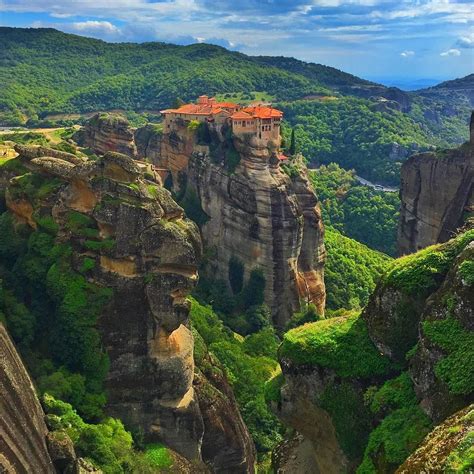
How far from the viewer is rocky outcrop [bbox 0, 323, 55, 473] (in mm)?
20328

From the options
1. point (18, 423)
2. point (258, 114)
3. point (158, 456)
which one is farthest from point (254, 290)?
point (18, 423)

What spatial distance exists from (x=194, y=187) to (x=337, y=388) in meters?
51.1

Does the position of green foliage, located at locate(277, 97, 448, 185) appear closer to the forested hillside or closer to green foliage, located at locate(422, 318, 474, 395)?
the forested hillside

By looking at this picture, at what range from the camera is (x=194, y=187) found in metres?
68.0

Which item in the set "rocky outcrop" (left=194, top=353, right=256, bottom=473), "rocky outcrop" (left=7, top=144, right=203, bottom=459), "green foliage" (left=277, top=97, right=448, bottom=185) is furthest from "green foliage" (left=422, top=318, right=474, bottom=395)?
"green foliage" (left=277, top=97, right=448, bottom=185)

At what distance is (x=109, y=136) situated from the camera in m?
70.1

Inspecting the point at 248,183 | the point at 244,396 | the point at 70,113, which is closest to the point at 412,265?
the point at 244,396

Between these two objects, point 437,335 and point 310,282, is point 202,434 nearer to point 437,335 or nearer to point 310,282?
point 437,335

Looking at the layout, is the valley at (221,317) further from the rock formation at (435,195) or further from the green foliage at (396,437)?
the rock formation at (435,195)

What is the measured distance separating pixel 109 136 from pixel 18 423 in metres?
52.7

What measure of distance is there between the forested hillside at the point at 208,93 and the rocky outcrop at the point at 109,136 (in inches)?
1800

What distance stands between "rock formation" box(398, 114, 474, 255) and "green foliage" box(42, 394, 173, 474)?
1468 inches

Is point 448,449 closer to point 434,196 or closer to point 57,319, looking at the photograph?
point 57,319

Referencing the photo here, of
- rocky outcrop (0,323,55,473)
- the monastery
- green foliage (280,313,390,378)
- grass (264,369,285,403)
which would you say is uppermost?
the monastery
